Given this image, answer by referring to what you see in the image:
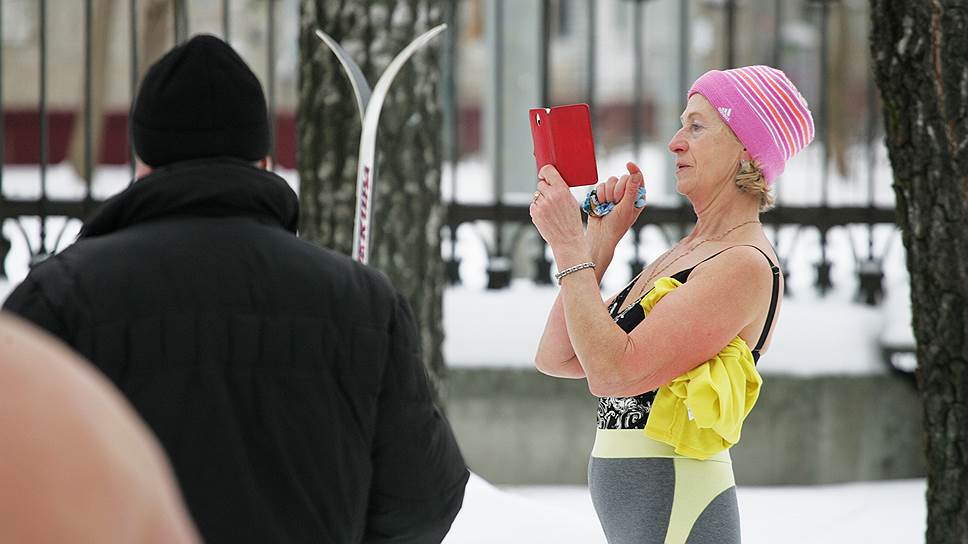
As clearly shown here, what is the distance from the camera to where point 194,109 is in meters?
1.79

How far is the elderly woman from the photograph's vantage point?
220cm

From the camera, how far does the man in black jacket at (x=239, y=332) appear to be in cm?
167

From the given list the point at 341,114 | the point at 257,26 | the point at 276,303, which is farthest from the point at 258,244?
the point at 257,26

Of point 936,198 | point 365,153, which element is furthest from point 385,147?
point 936,198

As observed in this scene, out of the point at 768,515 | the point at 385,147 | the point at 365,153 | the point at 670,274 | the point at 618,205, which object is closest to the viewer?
the point at 670,274

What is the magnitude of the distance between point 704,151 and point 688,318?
1.13 feet

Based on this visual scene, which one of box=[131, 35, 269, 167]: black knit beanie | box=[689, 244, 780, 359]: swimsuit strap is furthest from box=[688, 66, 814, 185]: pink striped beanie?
box=[131, 35, 269, 167]: black knit beanie

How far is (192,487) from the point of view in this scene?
5.50 feet

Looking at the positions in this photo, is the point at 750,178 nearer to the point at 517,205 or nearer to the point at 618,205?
the point at 618,205

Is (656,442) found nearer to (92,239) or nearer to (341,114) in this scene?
(92,239)

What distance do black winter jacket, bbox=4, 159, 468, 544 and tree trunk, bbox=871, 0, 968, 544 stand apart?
1676 mm

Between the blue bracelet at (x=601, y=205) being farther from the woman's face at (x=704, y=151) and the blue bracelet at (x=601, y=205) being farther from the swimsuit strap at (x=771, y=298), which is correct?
the swimsuit strap at (x=771, y=298)

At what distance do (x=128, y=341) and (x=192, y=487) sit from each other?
0.65 feet

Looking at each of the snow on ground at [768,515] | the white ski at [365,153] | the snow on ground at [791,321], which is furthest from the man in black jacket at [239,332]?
the snow on ground at [791,321]
